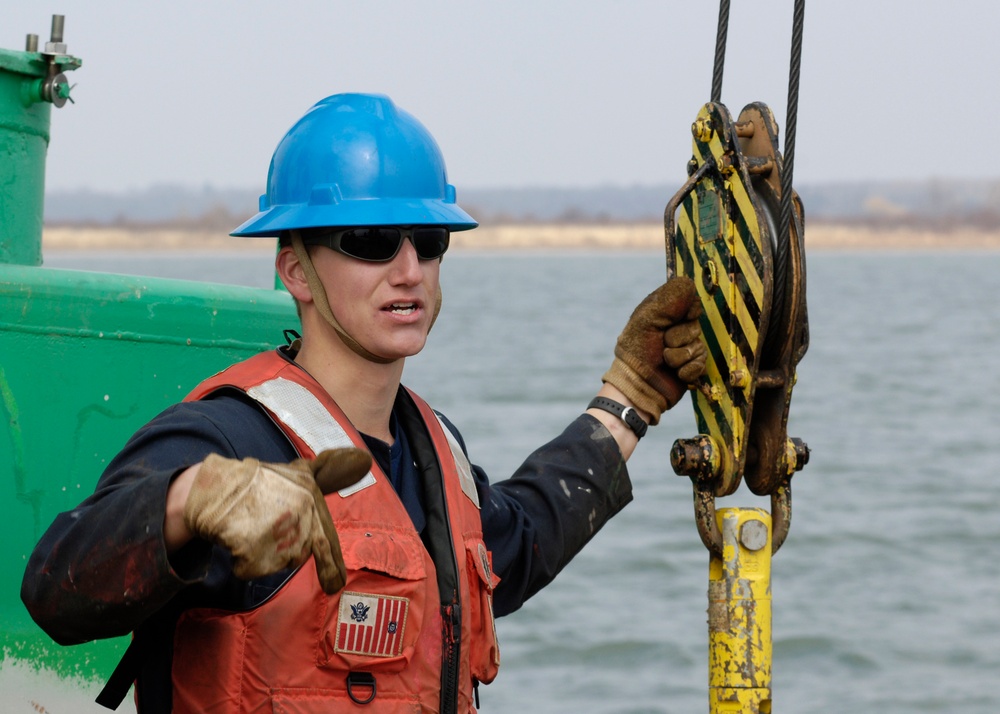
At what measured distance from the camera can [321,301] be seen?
272cm

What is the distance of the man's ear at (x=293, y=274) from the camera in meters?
2.77

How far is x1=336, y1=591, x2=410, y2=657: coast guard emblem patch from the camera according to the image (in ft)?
7.97

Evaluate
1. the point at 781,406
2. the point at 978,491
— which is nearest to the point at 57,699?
the point at 781,406

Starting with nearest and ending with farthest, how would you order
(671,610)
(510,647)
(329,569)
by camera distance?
(329,569), (510,647), (671,610)

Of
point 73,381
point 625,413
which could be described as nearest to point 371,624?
point 625,413

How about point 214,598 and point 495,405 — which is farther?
point 495,405

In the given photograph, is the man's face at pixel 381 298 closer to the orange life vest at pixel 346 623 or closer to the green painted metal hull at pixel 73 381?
the orange life vest at pixel 346 623

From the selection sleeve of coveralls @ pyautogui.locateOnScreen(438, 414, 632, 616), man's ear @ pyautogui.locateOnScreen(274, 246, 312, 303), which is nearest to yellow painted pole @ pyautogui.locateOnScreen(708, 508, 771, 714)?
sleeve of coveralls @ pyautogui.locateOnScreen(438, 414, 632, 616)

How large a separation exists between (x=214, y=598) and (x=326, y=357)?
0.58 m

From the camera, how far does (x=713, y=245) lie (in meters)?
3.23

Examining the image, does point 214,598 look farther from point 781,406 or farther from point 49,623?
point 781,406

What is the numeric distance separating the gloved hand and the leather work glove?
4.00 ft

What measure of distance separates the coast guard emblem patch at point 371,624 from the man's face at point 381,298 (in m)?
0.48

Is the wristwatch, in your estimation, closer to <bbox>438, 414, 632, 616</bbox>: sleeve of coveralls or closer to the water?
<bbox>438, 414, 632, 616</bbox>: sleeve of coveralls
